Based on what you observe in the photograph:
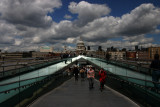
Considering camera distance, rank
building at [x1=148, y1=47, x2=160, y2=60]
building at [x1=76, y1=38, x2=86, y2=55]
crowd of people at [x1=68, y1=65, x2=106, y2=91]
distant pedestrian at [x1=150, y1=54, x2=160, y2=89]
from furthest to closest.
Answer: building at [x1=76, y1=38, x2=86, y2=55]
building at [x1=148, y1=47, x2=160, y2=60]
crowd of people at [x1=68, y1=65, x2=106, y2=91]
distant pedestrian at [x1=150, y1=54, x2=160, y2=89]

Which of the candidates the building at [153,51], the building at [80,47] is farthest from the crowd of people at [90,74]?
the building at [80,47]

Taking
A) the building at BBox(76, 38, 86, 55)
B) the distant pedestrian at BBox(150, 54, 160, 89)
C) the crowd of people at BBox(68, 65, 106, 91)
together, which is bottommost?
the crowd of people at BBox(68, 65, 106, 91)

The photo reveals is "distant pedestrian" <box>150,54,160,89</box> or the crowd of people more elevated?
"distant pedestrian" <box>150,54,160,89</box>

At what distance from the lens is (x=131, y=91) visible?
299 inches

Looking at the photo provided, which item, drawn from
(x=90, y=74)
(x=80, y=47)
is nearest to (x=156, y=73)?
(x=90, y=74)

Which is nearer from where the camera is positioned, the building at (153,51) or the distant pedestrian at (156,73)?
the distant pedestrian at (156,73)

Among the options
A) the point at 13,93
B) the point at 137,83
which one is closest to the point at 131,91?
the point at 137,83

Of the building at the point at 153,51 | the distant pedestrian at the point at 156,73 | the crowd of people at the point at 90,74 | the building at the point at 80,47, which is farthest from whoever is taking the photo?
the building at the point at 80,47

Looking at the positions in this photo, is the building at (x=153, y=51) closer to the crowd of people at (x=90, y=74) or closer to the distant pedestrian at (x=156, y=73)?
the crowd of people at (x=90, y=74)

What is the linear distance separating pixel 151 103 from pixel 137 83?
146cm

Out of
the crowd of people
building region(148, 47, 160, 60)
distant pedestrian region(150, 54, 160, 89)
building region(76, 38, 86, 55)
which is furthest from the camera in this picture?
building region(76, 38, 86, 55)

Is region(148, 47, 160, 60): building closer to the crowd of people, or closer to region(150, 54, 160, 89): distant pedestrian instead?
the crowd of people

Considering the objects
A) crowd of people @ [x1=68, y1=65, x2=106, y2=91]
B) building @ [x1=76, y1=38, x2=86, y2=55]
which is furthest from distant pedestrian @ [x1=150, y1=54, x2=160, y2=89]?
building @ [x1=76, y1=38, x2=86, y2=55]

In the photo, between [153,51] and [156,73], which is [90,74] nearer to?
[156,73]
